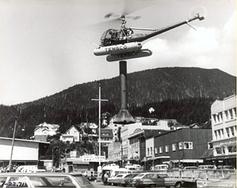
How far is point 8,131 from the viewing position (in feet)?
84.5

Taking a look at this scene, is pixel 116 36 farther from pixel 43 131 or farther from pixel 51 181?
pixel 43 131

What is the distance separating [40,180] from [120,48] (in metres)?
5.05

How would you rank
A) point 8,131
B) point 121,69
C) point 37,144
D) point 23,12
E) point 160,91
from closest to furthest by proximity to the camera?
1. point 23,12
2. point 121,69
3. point 160,91
4. point 8,131
5. point 37,144

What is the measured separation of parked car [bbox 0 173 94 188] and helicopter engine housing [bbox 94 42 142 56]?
4.28 metres

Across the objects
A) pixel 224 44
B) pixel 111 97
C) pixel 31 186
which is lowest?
pixel 31 186

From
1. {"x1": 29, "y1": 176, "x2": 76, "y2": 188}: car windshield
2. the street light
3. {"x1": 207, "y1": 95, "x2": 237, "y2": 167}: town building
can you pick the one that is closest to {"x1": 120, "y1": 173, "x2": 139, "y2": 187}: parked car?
the street light

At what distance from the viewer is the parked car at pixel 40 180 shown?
564 centimetres

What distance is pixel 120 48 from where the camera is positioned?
32.9 feet

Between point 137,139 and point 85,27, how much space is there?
1427 inches

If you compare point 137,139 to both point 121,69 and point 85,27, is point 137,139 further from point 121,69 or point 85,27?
point 85,27

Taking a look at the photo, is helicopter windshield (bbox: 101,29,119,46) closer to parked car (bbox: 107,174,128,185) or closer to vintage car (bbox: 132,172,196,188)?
vintage car (bbox: 132,172,196,188)

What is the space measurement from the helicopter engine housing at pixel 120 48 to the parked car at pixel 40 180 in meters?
4.28

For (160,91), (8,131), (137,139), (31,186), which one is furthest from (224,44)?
(137,139)

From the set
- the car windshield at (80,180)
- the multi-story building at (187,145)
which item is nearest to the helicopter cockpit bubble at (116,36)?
the car windshield at (80,180)
